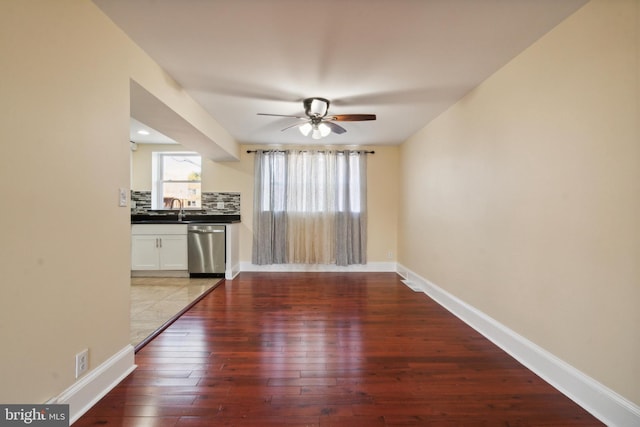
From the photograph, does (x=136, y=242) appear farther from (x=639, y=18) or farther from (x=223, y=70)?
(x=639, y=18)

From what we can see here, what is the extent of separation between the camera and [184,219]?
15.1 ft

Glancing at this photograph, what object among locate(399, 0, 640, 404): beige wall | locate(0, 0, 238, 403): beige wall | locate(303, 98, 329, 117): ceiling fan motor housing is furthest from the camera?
locate(303, 98, 329, 117): ceiling fan motor housing

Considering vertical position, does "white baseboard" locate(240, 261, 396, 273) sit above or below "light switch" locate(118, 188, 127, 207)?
below

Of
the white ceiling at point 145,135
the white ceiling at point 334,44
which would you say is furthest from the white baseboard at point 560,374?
the white ceiling at point 145,135

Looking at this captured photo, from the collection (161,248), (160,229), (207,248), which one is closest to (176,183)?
(160,229)

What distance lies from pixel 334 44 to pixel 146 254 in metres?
4.27

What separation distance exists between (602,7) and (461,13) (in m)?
0.71

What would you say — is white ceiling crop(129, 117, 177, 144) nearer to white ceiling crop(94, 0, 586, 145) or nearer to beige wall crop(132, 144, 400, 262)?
beige wall crop(132, 144, 400, 262)

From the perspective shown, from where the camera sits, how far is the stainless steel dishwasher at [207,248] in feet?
14.1

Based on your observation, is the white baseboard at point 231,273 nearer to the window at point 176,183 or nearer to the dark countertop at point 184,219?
the dark countertop at point 184,219

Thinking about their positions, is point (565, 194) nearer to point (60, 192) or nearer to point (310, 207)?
point (60, 192)

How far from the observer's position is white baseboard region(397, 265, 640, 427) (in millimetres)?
1358

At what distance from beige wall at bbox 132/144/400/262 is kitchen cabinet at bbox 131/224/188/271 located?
3.17 feet

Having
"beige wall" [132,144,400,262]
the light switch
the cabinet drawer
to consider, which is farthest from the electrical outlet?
"beige wall" [132,144,400,262]
